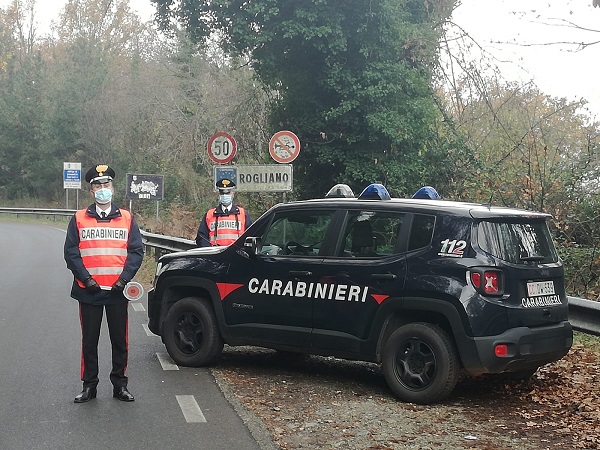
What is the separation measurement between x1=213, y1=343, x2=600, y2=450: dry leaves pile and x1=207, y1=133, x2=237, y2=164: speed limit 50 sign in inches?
319

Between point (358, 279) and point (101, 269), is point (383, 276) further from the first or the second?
point (101, 269)

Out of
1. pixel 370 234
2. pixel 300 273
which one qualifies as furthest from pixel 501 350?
pixel 300 273

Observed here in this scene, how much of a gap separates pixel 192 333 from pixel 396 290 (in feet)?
8.23

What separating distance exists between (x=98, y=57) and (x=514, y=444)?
5631cm

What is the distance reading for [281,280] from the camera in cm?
823

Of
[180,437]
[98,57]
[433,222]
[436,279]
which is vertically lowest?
[180,437]

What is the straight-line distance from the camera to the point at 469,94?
22188mm

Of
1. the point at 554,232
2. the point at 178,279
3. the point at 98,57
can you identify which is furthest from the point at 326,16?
the point at 98,57

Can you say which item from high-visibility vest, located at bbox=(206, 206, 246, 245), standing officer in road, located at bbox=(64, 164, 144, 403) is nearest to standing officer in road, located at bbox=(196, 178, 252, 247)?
high-visibility vest, located at bbox=(206, 206, 246, 245)

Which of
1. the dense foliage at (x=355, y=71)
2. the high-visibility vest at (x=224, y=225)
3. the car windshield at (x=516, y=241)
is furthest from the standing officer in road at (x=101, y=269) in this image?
the dense foliage at (x=355, y=71)

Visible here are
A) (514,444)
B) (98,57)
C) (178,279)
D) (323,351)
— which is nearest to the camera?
(514,444)

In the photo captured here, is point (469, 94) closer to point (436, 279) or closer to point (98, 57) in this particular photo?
point (436, 279)

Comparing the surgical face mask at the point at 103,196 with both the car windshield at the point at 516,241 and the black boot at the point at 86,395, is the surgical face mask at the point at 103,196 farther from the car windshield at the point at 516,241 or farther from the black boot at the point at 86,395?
the car windshield at the point at 516,241

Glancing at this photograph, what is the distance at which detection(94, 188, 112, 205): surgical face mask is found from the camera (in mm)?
7469
